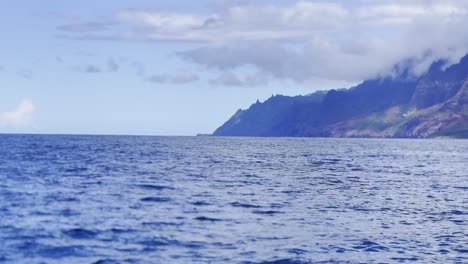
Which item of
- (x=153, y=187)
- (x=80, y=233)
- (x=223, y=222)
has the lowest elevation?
(x=223, y=222)

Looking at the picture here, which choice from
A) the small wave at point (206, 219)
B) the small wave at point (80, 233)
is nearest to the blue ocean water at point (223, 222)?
the small wave at point (80, 233)

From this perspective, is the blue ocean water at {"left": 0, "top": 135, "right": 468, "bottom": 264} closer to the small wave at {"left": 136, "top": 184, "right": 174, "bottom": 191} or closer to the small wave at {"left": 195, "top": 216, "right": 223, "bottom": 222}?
the small wave at {"left": 136, "top": 184, "right": 174, "bottom": 191}

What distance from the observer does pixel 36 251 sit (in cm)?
3181

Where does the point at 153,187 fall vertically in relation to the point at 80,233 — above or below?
above

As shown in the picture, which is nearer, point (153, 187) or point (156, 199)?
point (156, 199)

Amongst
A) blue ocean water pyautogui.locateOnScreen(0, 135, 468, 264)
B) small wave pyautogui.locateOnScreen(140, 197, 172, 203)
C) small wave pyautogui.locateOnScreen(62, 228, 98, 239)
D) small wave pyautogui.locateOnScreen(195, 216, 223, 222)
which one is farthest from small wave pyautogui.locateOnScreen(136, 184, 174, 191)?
small wave pyautogui.locateOnScreen(62, 228, 98, 239)

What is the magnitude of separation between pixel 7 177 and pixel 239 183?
2913cm

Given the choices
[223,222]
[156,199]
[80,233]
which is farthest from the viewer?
[156,199]

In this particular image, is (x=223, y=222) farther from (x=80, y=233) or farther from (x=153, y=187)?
(x=153, y=187)


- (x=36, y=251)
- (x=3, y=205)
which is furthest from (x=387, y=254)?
(x=3, y=205)

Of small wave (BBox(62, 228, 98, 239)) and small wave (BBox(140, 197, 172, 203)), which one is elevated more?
small wave (BBox(140, 197, 172, 203))

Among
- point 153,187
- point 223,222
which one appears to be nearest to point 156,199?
point 153,187

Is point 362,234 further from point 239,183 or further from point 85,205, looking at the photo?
point 239,183

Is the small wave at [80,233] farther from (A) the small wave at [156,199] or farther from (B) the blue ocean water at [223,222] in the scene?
(A) the small wave at [156,199]
